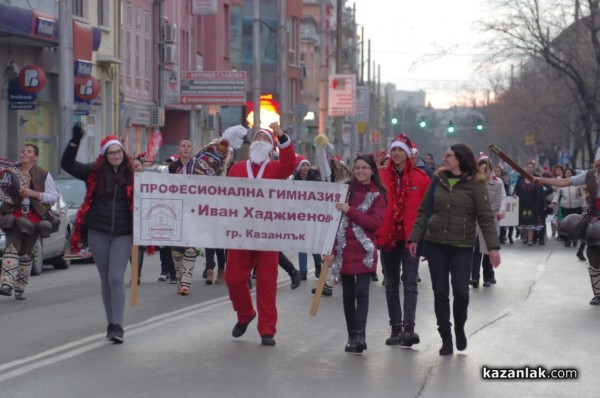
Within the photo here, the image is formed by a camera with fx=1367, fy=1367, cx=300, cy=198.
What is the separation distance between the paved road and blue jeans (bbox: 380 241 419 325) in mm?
322

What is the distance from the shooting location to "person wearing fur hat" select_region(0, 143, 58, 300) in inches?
615

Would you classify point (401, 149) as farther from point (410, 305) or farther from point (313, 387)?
point (313, 387)

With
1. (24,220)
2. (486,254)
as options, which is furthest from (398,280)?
(486,254)

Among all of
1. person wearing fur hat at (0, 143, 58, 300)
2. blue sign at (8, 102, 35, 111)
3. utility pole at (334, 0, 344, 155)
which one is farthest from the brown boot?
utility pole at (334, 0, 344, 155)

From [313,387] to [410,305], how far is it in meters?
2.40

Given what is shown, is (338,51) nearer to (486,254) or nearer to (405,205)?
(486,254)

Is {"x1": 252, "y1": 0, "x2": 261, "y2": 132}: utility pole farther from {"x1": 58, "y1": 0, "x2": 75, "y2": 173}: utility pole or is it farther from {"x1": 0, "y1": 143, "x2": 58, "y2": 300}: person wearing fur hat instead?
{"x1": 0, "y1": 143, "x2": 58, "y2": 300}: person wearing fur hat

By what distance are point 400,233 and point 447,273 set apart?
2.45 feet

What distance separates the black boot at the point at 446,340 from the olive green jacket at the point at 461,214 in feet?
2.50

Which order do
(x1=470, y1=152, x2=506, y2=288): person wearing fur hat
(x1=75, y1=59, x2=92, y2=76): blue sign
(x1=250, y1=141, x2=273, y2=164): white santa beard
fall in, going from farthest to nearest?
(x1=75, y1=59, x2=92, y2=76): blue sign < (x1=470, y1=152, x2=506, y2=288): person wearing fur hat < (x1=250, y1=141, x2=273, y2=164): white santa beard

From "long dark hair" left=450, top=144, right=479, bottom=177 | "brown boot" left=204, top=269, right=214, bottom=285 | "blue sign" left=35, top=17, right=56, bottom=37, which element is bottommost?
"brown boot" left=204, top=269, right=214, bottom=285

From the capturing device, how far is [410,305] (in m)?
11.8

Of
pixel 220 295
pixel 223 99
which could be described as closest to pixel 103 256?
pixel 220 295

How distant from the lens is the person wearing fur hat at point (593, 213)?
1498 cm
